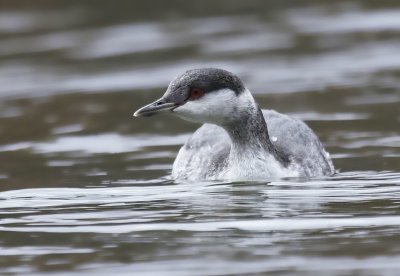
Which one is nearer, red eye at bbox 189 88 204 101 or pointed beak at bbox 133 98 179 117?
pointed beak at bbox 133 98 179 117

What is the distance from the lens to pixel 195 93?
12.5 metres

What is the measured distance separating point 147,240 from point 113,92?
28.7 ft

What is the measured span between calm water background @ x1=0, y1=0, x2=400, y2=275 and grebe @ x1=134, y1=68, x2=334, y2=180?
290 mm

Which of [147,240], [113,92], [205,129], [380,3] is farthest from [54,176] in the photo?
[380,3]

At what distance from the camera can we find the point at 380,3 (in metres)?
23.3

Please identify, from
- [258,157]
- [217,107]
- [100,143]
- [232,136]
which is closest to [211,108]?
[217,107]

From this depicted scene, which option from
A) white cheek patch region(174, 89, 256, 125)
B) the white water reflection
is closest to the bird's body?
white cheek patch region(174, 89, 256, 125)

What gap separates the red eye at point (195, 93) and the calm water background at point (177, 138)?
3.02 feet

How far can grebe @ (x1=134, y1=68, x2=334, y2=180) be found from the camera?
41.1ft

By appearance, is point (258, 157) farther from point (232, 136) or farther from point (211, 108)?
point (211, 108)

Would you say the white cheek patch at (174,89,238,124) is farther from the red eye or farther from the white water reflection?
the white water reflection

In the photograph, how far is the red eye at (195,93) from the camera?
12523mm

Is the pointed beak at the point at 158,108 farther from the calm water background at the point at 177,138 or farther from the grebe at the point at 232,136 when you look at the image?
the calm water background at the point at 177,138

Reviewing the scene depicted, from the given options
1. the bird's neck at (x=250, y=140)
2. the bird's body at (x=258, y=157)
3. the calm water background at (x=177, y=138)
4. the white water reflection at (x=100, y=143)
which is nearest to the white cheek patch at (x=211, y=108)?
the bird's neck at (x=250, y=140)
